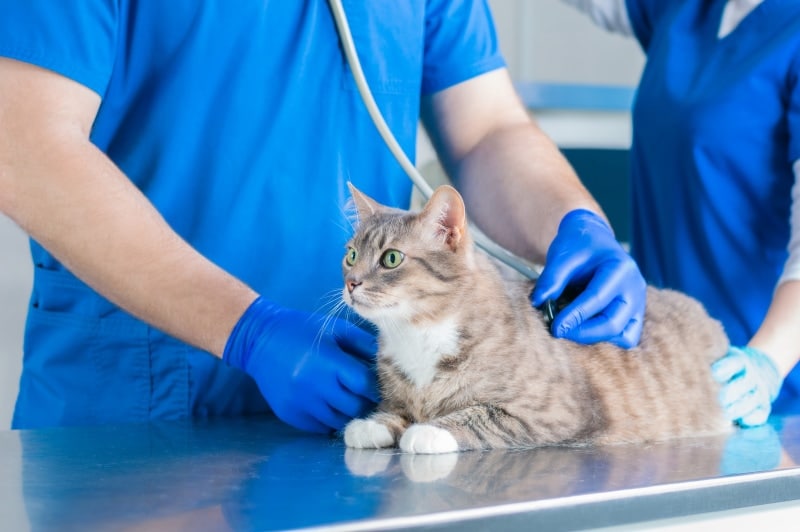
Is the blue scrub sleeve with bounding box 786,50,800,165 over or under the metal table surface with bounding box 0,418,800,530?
over

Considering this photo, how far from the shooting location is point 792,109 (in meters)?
1.61

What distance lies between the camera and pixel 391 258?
117cm

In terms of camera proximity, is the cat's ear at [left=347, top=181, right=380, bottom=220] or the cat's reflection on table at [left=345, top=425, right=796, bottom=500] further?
the cat's ear at [left=347, top=181, right=380, bottom=220]

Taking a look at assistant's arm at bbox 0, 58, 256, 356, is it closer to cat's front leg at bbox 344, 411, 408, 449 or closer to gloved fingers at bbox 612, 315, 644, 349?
cat's front leg at bbox 344, 411, 408, 449

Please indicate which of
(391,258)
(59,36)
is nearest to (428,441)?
(391,258)

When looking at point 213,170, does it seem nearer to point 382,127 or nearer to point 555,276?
point 382,127

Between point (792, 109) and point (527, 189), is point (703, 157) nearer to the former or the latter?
point (792, 109)

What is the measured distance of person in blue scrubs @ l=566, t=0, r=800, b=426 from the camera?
163cm

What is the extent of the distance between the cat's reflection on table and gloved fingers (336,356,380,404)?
0.38 ft

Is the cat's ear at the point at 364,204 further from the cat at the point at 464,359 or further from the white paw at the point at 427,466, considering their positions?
the white paw at the point at 427,466

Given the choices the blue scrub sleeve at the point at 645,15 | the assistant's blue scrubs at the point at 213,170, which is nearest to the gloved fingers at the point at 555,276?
the assistant's blue scrubs at the point at 213,170

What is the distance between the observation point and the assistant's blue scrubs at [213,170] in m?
1.31

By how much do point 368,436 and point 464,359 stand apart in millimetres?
158

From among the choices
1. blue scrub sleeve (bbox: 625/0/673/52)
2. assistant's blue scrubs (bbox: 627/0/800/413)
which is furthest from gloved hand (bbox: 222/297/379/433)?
blue scrub sleeve (bbox: 625/0/673/52)
